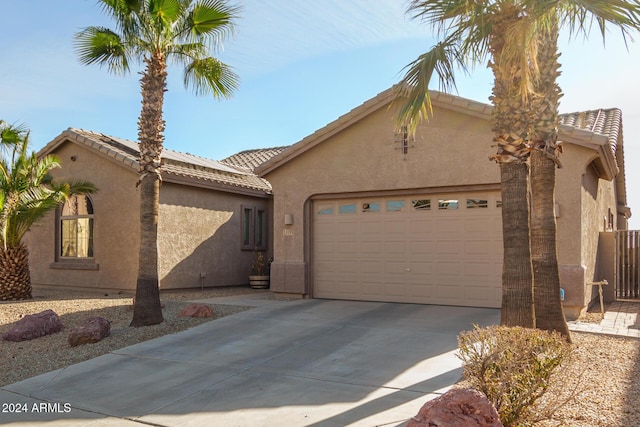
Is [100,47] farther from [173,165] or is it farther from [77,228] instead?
[77,228]

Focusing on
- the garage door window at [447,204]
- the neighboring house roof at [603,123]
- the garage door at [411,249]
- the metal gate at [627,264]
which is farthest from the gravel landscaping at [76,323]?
the metal gate at [627,264]

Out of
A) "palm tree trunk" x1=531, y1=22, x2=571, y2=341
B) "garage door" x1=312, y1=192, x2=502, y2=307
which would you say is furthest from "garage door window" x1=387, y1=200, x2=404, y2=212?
"palm tree trunk" x1=531, y1=22, x2=571, y2=341

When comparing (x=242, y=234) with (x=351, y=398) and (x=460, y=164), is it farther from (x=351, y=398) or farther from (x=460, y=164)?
(x=351, y=398)

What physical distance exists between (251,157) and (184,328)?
15.4 meters

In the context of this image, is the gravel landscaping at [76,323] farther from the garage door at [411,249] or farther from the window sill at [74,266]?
the garage door at [411,249]

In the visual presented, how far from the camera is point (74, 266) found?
16438mm

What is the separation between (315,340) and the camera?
28.6ft

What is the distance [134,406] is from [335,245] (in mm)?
7745

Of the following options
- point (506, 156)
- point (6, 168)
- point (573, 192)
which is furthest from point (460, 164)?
point (6, 168)

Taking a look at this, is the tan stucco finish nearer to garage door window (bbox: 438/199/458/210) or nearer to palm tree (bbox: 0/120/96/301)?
palm tree (bbox: 0/120/96/301)

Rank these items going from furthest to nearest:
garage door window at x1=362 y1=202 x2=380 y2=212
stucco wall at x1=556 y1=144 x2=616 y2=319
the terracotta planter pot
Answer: the terracotta planter pot, garage door window at x1=362 y1=202 x2=380 y2=212, stucco wall at x1=556 y1=144 x2=616 y2=319

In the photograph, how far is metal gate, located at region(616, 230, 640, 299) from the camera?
44.8 ft

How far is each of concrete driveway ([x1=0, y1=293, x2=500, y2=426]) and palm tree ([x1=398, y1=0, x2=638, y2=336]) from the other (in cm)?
150

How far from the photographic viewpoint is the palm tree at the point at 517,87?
635cm
